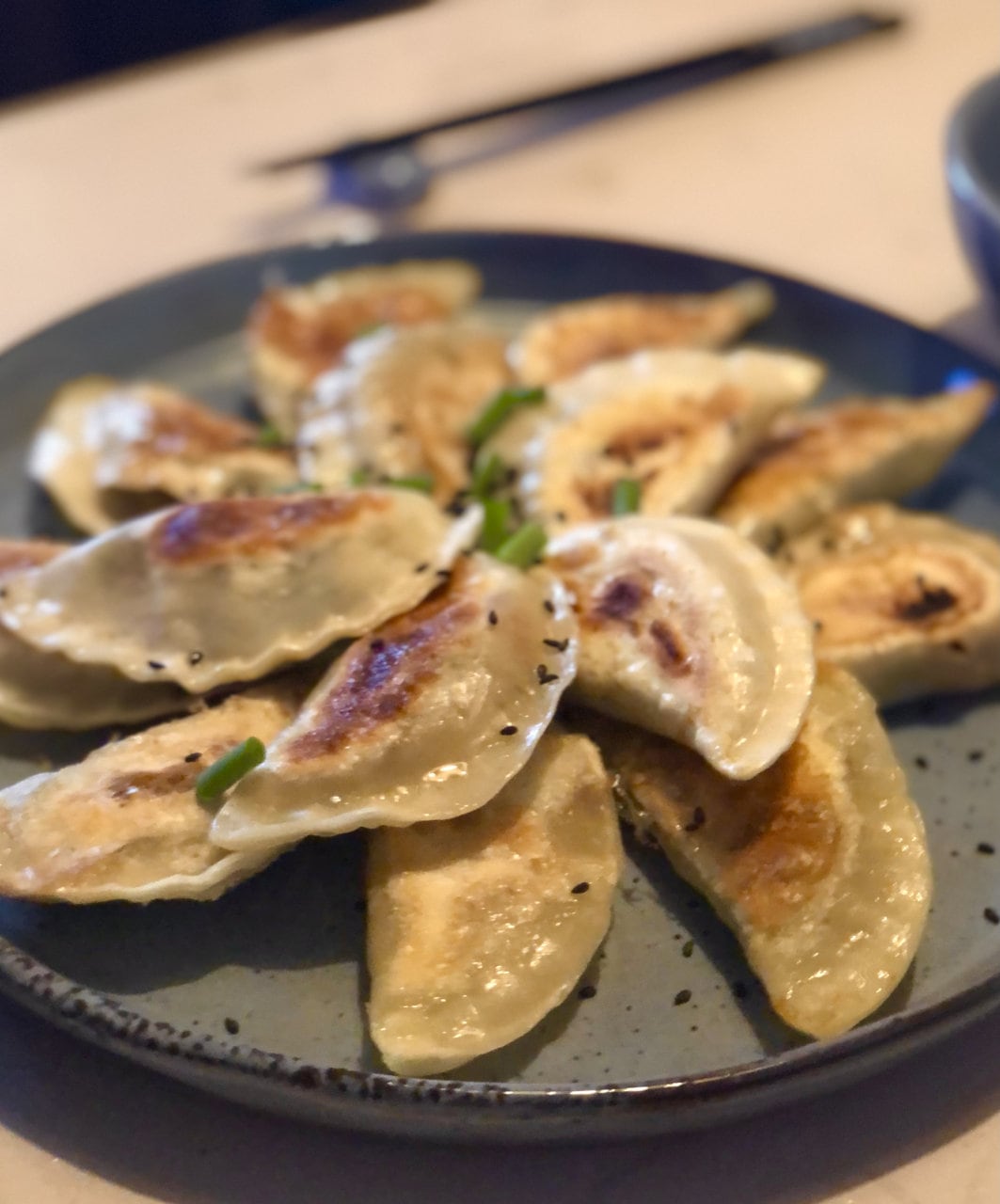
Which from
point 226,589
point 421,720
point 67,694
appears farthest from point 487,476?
point 67,694

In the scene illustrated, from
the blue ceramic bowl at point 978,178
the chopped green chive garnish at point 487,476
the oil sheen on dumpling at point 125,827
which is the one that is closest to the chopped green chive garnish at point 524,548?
the chopped green chive garnish at point 487,476

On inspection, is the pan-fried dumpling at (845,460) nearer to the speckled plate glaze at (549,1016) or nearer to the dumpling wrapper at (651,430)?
the dumpling wrapper at (651,430)

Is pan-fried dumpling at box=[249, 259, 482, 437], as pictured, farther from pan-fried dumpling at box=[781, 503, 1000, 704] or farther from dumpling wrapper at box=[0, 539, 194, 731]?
pan-fried dumpling at box=[781, 503, 1000, 704]

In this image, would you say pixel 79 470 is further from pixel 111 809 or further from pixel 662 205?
pixel 662 205

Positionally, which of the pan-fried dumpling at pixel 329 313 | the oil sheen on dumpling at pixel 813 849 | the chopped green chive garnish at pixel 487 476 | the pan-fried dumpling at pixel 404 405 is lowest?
the oil sheen on dumpling at pixel 813 849

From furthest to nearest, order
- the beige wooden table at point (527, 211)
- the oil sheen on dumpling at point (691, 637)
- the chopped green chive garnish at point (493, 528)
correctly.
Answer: the chopped green chive garnish at point (493, 528) → the oil sheen on dumpling at point (691, 637) → the beige wooden table at point (527, 211)

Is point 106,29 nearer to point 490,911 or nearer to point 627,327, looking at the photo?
point 627,327

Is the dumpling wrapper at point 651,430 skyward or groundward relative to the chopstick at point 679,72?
groundward
